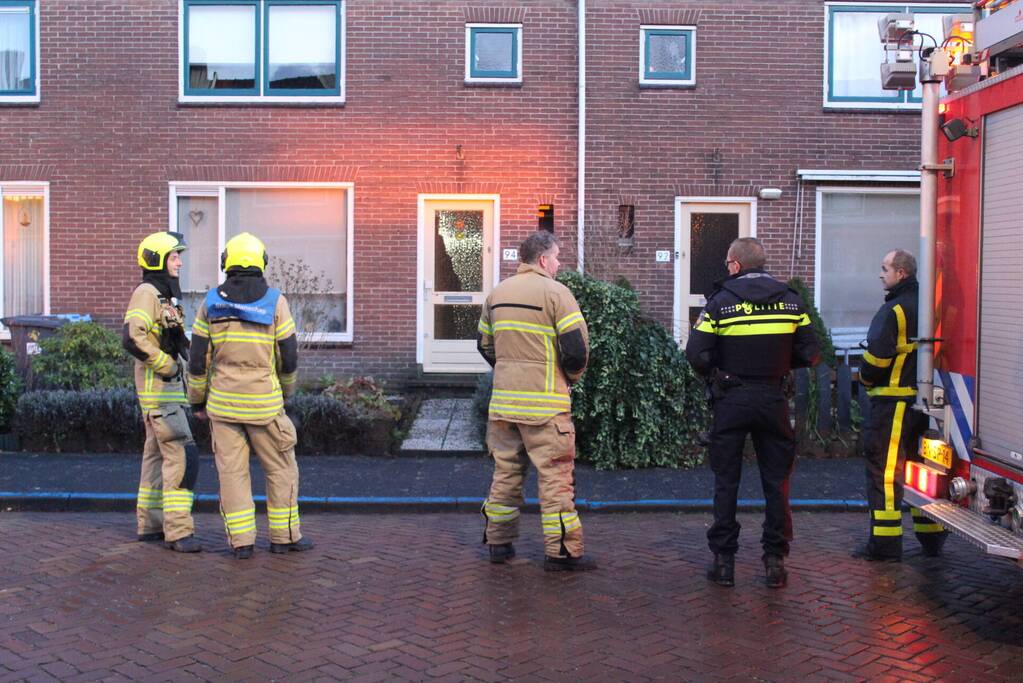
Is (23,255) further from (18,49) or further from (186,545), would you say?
(186,545)

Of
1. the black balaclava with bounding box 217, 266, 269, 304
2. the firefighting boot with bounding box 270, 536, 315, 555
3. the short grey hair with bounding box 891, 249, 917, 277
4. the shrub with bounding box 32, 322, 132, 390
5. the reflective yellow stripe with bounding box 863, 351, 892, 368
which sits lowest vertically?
the firefighting boot with bounding box 270, 536, 315, 555

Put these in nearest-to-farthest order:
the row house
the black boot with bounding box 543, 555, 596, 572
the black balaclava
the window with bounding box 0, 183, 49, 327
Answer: the black boot with bounding box 543, 555, 596, 572 → the black balaclava → the row house → the window with bounding box 0, 183, 49, 327

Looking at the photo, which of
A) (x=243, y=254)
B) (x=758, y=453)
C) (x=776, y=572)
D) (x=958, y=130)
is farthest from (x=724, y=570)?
(x=243, y=254)

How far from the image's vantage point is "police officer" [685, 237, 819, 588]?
632 cm

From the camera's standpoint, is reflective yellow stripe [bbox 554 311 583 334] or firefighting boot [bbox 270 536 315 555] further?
firefighting boot [bbox 270 536 315 555]

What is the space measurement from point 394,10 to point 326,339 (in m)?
3.98

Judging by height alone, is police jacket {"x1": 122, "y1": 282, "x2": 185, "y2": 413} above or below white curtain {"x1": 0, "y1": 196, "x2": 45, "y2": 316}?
below

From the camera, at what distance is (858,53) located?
13.6 meters

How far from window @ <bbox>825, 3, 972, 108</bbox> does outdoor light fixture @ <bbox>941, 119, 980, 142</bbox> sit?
804cm

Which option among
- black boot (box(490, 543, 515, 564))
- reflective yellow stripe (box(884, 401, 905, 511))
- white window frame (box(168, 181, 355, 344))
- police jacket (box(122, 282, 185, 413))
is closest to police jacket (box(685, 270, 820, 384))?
reflective yellow stripe (box(884, 401, 905, 511))

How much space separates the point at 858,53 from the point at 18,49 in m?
10.1

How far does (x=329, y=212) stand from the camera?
45.2 ft

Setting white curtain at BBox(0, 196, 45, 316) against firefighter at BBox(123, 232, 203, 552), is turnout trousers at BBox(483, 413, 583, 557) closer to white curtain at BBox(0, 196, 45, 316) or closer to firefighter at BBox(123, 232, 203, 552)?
firefighter at BBox(123, 232, 203, 552)

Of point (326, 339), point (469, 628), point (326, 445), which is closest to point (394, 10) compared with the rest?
point (326, 339)
